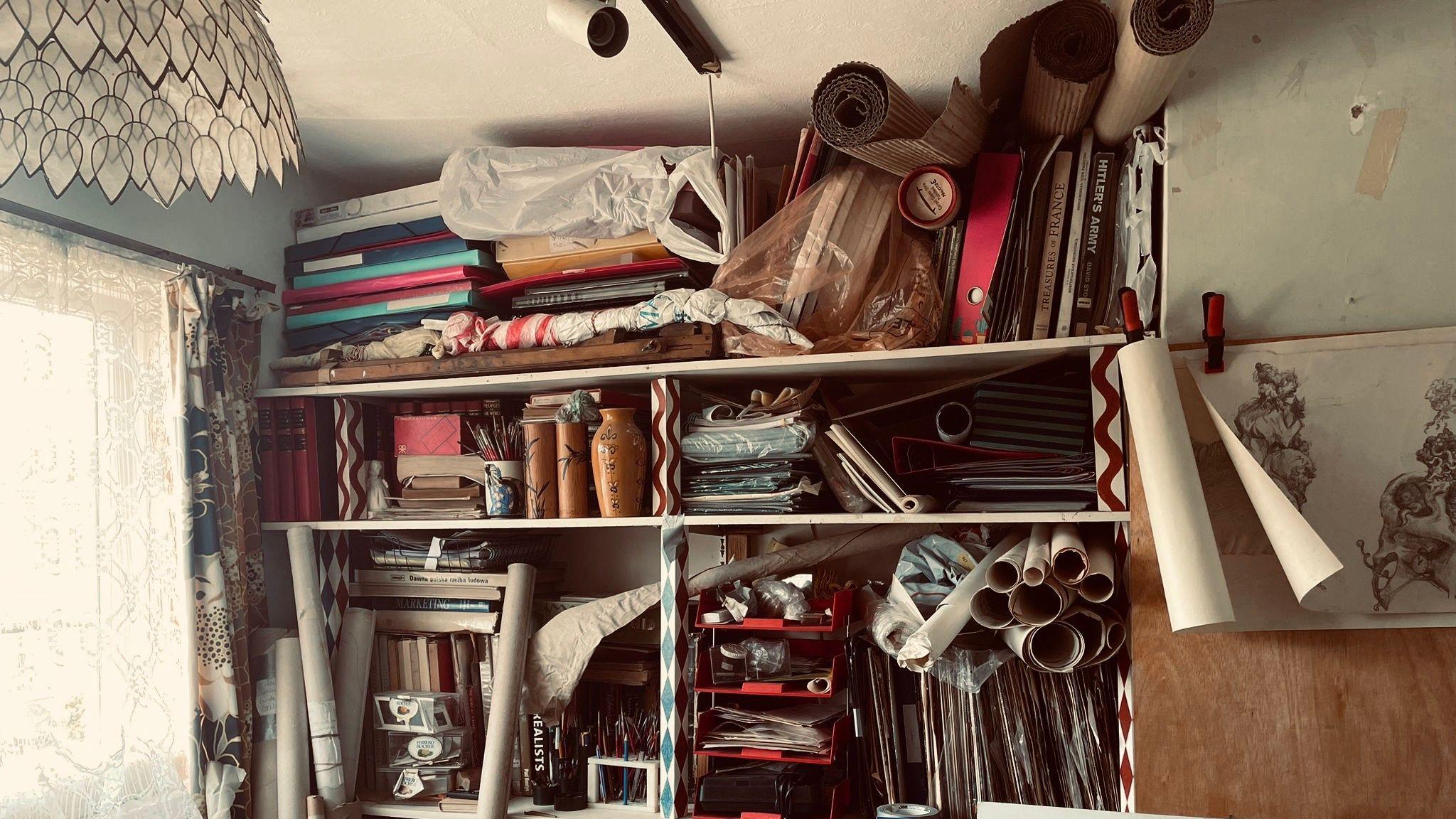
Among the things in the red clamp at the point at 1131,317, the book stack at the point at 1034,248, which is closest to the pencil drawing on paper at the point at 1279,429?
the red clamp at the point at 1131,317

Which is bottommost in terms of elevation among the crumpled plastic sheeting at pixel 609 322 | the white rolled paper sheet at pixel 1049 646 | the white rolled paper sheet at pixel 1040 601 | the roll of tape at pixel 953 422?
the white rolled paper sheet at pixel 1049 646

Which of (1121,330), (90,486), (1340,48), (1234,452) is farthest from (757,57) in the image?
(90,486)

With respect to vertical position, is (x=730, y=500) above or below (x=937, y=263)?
below

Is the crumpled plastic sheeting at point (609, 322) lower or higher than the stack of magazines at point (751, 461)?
higher

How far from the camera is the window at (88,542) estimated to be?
1.90 m

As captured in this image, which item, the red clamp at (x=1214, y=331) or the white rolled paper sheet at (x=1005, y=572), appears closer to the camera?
the red clamp at (x=1214, y=331)

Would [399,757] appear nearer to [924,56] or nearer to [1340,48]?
[924,56]

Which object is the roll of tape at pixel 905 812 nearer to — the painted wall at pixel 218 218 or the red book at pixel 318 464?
the red book at pixel 318 464

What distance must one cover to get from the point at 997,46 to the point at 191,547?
2047 millimetres

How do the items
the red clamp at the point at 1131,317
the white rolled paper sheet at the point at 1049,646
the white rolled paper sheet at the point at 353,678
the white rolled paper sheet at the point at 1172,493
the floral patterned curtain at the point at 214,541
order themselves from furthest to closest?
the white rolled paper sheet at the point at 353,678 < the floral patterned curtain at the point at 214,541 < the white rolled paper sheet at the point at 1049,646 < the red clamp at the point at 1131,317 < the white rolled paper sheet at the point at 1172,493

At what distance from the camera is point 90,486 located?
206cm

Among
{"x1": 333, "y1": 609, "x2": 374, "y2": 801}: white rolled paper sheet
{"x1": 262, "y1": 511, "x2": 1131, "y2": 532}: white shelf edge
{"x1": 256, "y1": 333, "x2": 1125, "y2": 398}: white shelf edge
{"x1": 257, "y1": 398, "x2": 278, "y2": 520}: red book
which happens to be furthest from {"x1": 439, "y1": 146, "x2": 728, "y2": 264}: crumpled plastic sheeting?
{"x1": 333, "y1": 609, "x2": 374, "y2": 801}: white rolled paper sheet

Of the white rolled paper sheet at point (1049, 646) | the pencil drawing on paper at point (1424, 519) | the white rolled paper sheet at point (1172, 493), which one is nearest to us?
the white rolled paper sheet at point (1172, 493)

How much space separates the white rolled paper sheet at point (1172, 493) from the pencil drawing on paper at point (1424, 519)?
13.3 inches
